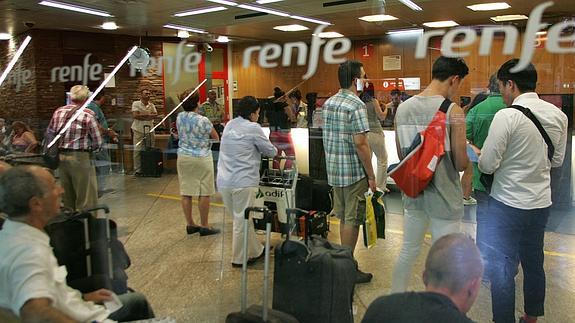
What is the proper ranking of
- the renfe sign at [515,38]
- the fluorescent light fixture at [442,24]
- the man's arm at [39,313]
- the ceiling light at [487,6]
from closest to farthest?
the man's arm at [39,313] < the renfe sign at [515,38] < the fluorescent light fixture at [442,24] < the ceiling light at [487,6]

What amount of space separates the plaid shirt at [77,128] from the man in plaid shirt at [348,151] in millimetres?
2042

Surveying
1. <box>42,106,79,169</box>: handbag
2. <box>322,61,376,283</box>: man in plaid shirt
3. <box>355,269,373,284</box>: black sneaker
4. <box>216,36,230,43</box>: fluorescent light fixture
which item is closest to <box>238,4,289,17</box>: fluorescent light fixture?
<box>216,36,230,43</box>: fluorescent light fixture

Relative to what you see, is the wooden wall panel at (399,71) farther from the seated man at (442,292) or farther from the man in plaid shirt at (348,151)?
the seated man at (442,292)

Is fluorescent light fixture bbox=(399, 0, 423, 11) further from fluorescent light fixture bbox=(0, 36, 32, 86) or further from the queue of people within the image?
fluorescent light fixture bbox=(0, 36, 32, 86)

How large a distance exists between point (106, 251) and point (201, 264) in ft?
3.94

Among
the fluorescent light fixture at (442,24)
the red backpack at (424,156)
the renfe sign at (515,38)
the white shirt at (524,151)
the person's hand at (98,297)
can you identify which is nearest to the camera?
the person's hand at (98,297)

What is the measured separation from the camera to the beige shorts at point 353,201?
10.9ft

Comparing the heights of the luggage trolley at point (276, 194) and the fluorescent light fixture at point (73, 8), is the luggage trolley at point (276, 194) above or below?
below

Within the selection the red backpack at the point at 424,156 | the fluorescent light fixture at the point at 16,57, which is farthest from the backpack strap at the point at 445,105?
the fluorescent light fixture at the point at 16,57

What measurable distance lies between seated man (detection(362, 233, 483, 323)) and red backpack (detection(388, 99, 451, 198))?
0.88 metres

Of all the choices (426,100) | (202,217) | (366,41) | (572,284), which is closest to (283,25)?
(366,41)

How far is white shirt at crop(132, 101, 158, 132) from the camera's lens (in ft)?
14.7

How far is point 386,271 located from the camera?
140 inches

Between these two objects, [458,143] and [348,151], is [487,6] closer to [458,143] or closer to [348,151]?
[458,143]
